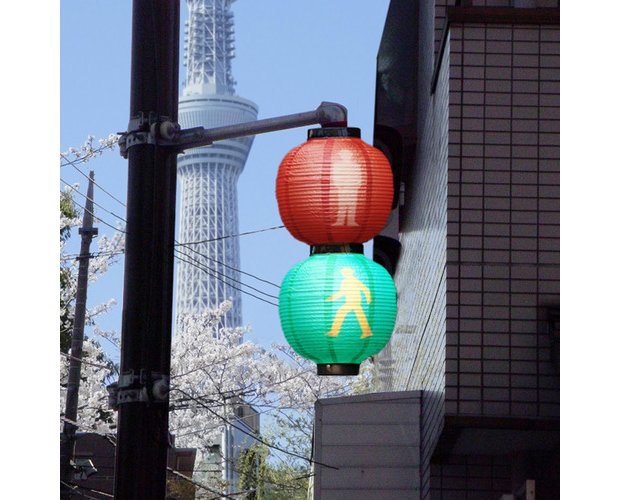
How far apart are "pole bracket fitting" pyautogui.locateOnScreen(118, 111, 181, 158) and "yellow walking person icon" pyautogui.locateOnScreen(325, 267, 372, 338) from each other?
1.08m

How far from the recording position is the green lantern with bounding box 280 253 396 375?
626 cm

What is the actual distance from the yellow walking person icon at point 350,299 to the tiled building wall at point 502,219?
2644mm

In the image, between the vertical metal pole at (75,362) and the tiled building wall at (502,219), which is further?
the vertical metal pole at (75,362)

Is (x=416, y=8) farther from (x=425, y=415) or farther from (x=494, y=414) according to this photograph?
(x=494, y=414)

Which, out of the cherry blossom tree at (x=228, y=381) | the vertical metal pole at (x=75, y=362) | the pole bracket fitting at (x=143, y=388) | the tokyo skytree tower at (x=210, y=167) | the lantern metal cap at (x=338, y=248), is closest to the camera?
the pole bracket fitting at (x=143, y=388)

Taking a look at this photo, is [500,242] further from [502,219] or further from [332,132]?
[332,132]

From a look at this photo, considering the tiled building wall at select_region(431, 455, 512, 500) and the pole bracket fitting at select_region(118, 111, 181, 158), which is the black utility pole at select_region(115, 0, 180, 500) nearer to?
the pole bracket fitting at select_region(118, 111, 181, 158)

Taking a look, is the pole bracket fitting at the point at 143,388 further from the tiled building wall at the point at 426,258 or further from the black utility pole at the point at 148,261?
the tiled building wall at the point at 426,258

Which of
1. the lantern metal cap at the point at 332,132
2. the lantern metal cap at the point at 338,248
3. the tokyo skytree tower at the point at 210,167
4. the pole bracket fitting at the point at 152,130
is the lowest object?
the lantern metal cap at the point at 338,248

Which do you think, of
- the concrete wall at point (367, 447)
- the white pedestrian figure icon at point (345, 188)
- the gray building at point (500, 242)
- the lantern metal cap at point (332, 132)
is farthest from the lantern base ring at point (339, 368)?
the concrete wall at point (367, 447)

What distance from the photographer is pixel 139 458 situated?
230 inches

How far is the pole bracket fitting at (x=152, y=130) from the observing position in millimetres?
6098

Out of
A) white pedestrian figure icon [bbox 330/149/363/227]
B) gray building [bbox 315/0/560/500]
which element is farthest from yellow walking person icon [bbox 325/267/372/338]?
gray building [bbox 315/0/560/500]

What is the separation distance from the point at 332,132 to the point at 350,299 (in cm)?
87
